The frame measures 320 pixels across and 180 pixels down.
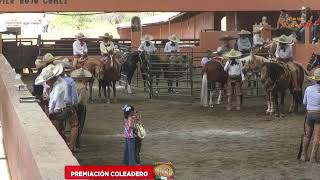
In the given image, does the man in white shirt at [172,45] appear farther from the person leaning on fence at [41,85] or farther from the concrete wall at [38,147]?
the concrete wall at [38,147]

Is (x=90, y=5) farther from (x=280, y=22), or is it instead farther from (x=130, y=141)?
(x=130, y=141)

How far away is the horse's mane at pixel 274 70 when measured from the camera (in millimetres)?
16281

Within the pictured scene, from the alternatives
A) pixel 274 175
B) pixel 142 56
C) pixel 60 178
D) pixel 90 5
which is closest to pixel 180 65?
pixel 142 56

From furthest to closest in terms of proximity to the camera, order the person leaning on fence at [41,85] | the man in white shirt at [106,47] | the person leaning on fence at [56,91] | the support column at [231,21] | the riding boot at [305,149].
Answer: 1. the support column at [231,21]
2. the man in white shirt at [106,47]
3. the person leaning on fence at [41,85]
4. the riding boot at [305,149]
5. the person leaning on fence at [56,91]

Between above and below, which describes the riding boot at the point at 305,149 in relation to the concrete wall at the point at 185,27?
below

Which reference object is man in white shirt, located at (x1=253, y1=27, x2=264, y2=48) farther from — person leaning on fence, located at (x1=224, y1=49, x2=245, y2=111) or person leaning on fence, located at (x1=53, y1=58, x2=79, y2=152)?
person leaning on fence, located at (x1=53, y1=58, x2=79, y2=152)

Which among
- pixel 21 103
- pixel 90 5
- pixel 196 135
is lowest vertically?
pixel 196 135

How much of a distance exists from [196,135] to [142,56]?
28.3ft

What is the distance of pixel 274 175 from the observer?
9797 mm

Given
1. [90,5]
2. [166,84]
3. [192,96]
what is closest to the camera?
[192,96]

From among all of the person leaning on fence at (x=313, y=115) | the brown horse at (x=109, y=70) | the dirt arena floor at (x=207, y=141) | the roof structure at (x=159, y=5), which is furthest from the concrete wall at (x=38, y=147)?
the roof structure at (x=159, y=5)

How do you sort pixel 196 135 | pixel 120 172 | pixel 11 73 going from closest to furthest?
1. pixel 120 172
2. pixel 196 135
3. pixel 11 73

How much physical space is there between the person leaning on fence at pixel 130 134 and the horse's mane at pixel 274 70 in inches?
289

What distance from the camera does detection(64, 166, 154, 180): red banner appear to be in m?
4.61
